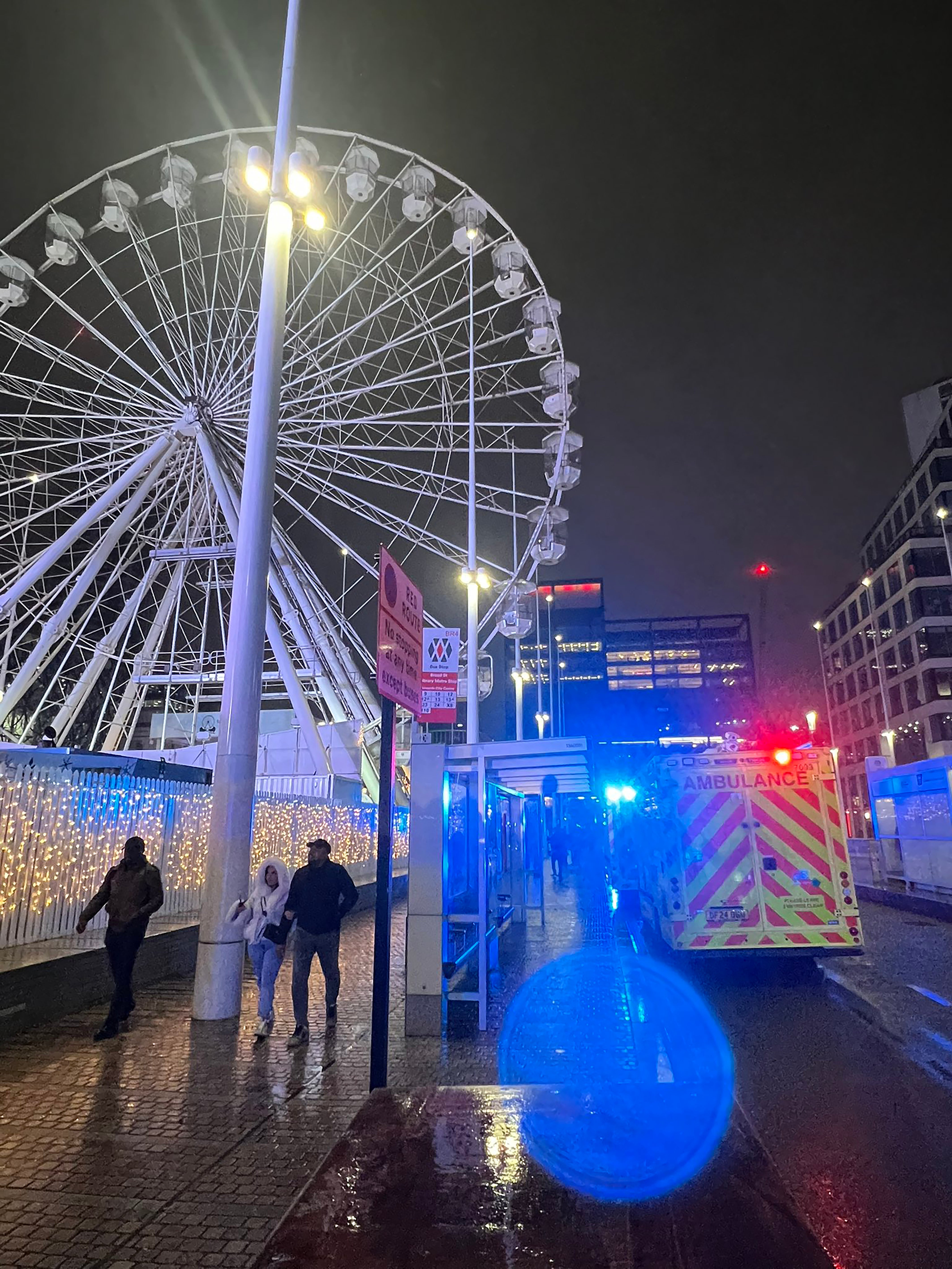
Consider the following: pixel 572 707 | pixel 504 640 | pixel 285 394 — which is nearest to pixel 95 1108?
pixel 285 394

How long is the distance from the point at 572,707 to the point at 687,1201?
100 metres

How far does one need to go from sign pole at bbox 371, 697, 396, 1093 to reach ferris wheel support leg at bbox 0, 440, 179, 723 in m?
16.5

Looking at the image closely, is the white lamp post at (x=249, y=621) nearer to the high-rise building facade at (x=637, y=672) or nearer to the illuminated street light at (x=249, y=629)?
the illuminated street light at (x=249, y=629)

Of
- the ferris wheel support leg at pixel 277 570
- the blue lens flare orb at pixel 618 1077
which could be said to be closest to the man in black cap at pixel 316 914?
the blue lens flare orb at pixel 618 1077

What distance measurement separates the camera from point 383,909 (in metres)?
5.53

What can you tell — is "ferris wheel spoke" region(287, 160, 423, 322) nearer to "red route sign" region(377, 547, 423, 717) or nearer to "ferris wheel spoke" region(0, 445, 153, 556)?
"ferris wheel spoke" region(0, 445, 153, 556)

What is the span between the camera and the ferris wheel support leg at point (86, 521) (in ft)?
64.1

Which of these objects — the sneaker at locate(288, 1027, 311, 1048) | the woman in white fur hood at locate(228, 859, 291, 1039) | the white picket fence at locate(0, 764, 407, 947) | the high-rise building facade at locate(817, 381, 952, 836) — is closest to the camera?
the sneaker at locate(288, 1027, 311, 1048)

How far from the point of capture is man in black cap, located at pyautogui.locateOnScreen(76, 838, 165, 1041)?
24.9 ft

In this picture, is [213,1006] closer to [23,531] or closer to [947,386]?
[23,531]

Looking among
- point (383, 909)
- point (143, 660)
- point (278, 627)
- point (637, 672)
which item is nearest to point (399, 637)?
point (383, 909)

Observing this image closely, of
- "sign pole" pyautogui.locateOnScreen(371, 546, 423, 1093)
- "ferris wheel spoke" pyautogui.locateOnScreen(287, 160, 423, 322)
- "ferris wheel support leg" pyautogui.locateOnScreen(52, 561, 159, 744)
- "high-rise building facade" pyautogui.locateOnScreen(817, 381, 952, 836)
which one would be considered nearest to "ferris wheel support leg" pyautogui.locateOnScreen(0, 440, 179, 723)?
"ferris wheel support leg" pyautogui.locateOnScreen(52, 561, 159, 744)

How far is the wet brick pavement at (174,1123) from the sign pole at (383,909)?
0.41m

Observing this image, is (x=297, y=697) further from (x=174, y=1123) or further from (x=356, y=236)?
(x=174, y=1123)
